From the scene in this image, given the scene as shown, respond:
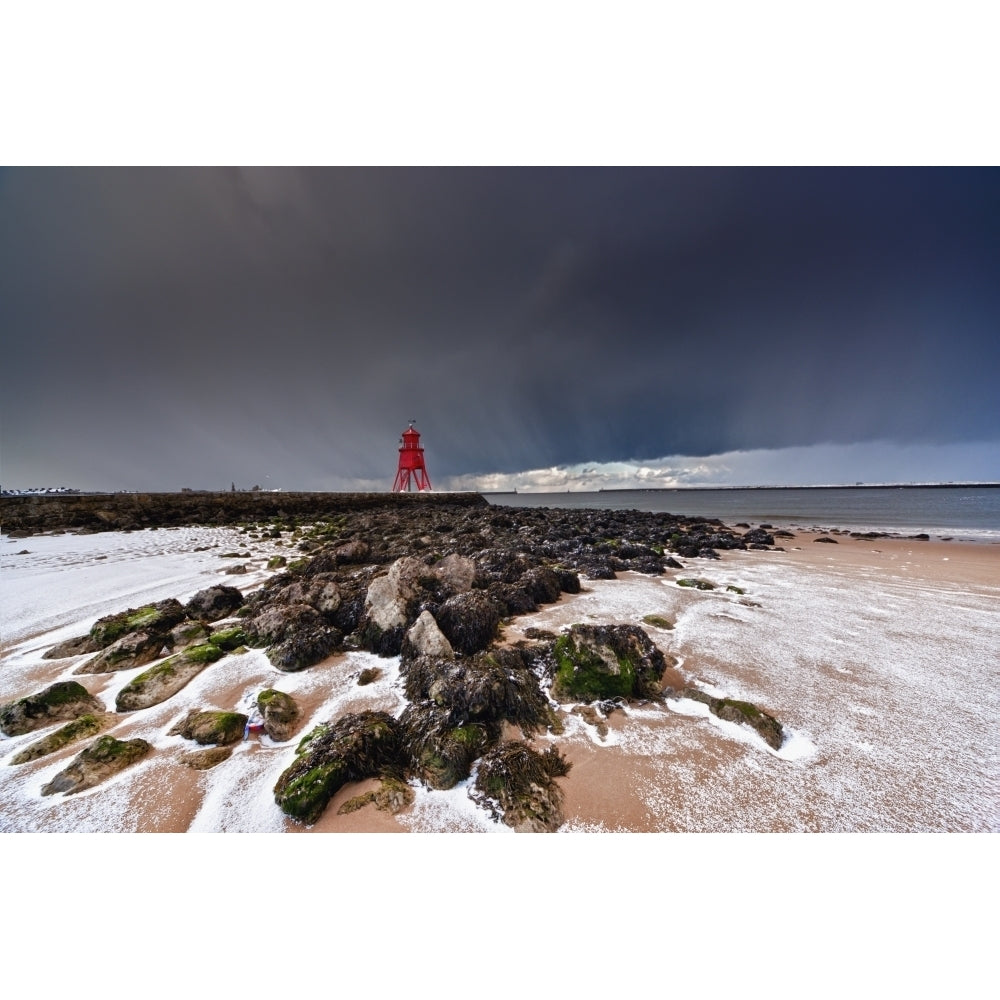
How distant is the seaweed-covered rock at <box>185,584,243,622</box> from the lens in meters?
5.11

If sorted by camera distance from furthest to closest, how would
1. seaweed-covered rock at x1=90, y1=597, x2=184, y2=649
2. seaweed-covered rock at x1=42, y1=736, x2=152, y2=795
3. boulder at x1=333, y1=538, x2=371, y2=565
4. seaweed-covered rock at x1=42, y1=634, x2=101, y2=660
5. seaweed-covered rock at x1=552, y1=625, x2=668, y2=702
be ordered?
1. boulder at x1=333, y1=538, x2=371, y2=565
2. seaweed-covered rock at x1=90, y1=597, x2=184, y2=649
3. seaweed-covered rock at x1=42, y1=634, x2=101, y2=660
4. seaweed-covered rock at x1=552, y1=625, x2=668, y2=702
5. seaweed-covered rock at x1=42, y1=736, x2=152, y2=795

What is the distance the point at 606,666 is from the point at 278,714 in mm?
2820

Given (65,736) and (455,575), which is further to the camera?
(455,575)

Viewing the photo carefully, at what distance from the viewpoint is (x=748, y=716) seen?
117 inches

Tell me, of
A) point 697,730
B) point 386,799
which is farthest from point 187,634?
point 697,730

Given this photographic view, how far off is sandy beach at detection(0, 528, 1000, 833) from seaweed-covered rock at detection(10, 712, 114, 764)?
0.08 m

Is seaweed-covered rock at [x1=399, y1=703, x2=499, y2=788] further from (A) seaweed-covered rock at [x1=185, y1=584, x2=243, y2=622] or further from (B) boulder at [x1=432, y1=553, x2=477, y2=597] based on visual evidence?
(A) seaweed-covered rock at [x1=185, y1=584, x2=243, y2=622]

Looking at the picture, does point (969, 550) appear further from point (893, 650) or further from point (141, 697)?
point (141, 697)

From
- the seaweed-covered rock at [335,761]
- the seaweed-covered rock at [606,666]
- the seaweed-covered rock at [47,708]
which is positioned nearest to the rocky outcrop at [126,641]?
the seaweed-covered rock at [47,708]

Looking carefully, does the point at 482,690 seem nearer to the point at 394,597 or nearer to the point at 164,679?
the point at 394,597

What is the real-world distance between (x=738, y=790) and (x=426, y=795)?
2.03 metres

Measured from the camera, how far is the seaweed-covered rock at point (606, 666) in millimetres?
3355

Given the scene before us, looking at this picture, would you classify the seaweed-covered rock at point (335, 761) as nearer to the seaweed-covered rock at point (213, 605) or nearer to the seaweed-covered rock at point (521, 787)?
the seaweed-covered rock at point (521, 787)

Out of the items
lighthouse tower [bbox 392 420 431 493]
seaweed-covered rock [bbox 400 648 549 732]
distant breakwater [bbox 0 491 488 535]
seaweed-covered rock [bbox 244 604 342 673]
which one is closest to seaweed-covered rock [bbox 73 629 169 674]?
seaweed-covered rock [bbox 244 604 342 673]
